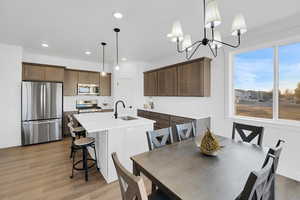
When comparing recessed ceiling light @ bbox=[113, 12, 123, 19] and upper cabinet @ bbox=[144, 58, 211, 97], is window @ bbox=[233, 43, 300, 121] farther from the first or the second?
recessed ceiling light @ bbox=[113, 12, 123, 19]

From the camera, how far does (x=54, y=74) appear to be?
14.1ft

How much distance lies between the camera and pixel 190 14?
2.22 m

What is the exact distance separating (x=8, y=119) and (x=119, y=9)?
409 cm

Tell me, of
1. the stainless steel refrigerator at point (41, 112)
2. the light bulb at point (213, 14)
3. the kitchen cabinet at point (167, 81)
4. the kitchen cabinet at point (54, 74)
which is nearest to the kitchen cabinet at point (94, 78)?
the kitchen cabinet at point (54, 74)

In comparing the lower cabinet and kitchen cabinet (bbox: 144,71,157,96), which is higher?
kitchen cabinet (bbox: 144,71,157,96)

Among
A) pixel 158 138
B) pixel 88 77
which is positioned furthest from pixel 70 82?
pixel 158 138

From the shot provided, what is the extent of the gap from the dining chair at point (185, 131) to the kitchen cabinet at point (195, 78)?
1.38 metres

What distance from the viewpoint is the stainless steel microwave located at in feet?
16.7

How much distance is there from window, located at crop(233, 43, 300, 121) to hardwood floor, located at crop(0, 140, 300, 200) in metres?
1.18

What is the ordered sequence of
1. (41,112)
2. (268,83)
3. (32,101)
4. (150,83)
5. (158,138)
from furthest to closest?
(150,83)
(41,112)
(32,101)
(268,83)
(158,138)

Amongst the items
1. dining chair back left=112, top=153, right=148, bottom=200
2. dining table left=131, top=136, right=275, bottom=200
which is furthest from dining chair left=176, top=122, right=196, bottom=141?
dining chair back left=112, top=153, right=148, bottom=200

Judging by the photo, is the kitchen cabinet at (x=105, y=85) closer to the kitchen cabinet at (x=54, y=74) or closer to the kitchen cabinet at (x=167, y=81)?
the kitchen cabinet at (x=54, y=74)

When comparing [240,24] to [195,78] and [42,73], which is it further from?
[42,73]

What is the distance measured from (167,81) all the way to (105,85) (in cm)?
267
